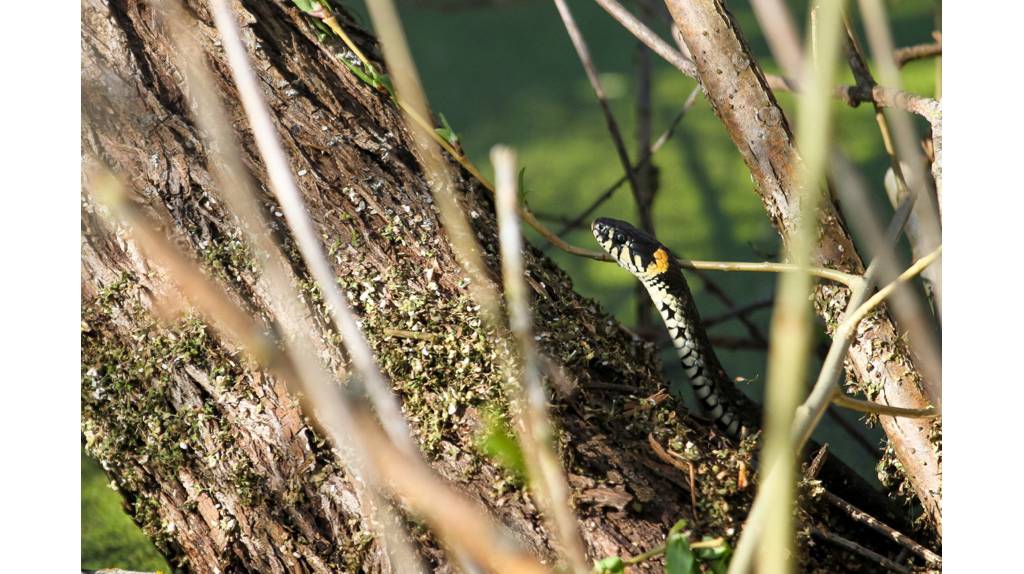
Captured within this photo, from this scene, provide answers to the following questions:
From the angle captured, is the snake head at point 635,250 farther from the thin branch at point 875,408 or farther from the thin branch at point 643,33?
the thin branch at point 875,408

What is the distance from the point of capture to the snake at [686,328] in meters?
1.37

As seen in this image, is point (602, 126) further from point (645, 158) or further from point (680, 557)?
point (680, 557)

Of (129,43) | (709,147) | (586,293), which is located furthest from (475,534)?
(709,147)

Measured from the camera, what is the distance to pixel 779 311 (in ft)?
1.29

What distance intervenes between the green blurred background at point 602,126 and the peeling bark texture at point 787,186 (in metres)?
0.88

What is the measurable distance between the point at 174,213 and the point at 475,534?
2.21 ft

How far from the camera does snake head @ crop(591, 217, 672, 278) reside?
4.60 ft

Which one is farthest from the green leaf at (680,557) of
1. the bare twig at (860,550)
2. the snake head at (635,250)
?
the snake head at (635,250)

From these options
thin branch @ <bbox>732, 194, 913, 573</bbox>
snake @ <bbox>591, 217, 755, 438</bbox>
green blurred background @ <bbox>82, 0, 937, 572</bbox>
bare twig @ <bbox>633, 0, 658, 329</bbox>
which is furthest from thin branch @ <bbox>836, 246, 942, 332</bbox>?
green blurred background @ <bbox>82, 0, 937, 572</bbox>

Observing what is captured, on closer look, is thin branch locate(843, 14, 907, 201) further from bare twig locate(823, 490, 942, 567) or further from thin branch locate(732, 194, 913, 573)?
thin branch locate(732, 194, 913, 573)

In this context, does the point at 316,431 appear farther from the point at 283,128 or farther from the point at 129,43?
the point at 129,43
